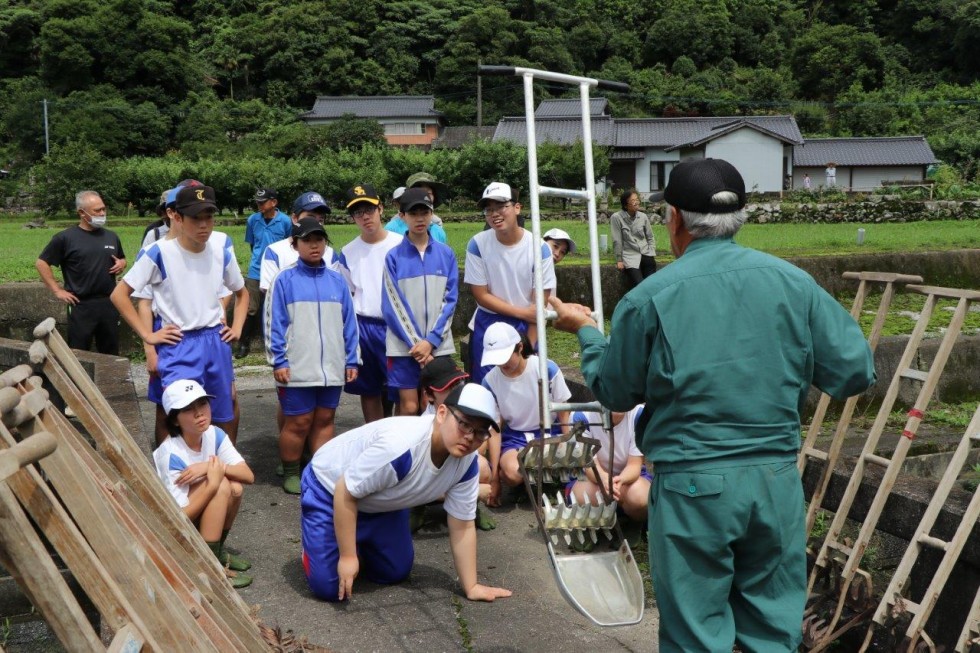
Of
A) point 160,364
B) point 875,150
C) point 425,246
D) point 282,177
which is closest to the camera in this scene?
point 160,364

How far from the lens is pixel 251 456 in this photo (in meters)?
7.18

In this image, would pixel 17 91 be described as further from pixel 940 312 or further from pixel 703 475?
pixel 703 475

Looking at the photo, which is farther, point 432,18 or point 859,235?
point 432,18

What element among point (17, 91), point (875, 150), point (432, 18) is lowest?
point (875, 150)

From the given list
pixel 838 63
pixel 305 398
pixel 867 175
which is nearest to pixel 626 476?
pixel 305 398

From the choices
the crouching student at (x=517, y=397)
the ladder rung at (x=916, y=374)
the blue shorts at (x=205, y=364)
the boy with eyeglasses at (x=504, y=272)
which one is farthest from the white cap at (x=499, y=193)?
the ladder rung at (x=916, y=374)

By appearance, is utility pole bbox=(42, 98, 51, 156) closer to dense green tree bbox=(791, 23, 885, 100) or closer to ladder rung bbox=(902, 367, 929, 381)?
dense green tree bbox=(791, 23, 885, 100)

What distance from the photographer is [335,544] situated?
4688 millimetres

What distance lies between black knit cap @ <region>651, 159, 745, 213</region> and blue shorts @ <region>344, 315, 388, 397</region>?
4082mm

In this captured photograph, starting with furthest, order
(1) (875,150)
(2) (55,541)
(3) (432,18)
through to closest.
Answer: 1. (3) (432,18)
2. (1) (875,150)
3. (2) (55,541)

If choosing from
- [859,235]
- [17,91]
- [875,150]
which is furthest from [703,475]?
[17,91]

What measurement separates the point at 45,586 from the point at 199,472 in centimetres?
295

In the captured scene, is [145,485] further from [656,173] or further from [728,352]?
[656,173]

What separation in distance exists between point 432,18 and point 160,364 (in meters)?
78.0
